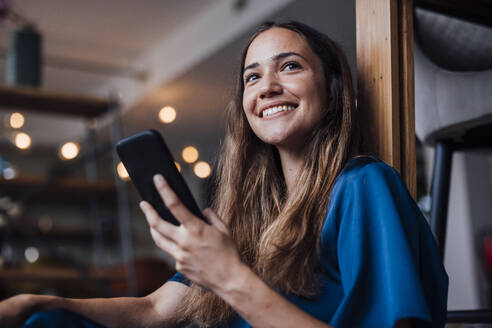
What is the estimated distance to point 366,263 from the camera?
28.3 inches

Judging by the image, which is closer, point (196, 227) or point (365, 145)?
point (196, 227)

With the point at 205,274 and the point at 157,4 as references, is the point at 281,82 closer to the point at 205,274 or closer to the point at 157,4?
the point at 205,274

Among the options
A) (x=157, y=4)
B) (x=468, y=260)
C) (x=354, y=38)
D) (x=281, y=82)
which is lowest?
(x=468, y=260)

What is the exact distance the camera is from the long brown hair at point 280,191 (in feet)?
2.82

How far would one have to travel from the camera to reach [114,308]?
1.03m

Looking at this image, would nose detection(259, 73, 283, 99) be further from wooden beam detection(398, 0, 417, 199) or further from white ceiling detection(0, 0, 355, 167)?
white ceiling detection(0, 0, 355, 167)

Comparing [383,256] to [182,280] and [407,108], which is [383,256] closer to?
[407,108]

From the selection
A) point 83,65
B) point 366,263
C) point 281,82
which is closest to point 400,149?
point 281,82

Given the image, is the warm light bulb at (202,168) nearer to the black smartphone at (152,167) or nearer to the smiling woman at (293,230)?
the smiling woman at (293,230)

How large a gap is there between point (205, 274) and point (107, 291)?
78.8 inches

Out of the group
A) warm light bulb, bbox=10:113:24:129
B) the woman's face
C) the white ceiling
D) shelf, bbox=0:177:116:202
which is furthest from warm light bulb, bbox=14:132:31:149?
the woman's face

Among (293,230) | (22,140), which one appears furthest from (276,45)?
(22,140)

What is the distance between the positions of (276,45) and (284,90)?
0.10m

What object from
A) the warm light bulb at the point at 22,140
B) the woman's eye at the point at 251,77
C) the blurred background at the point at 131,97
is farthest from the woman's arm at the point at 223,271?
the warm light bulb at the point at 22,140
